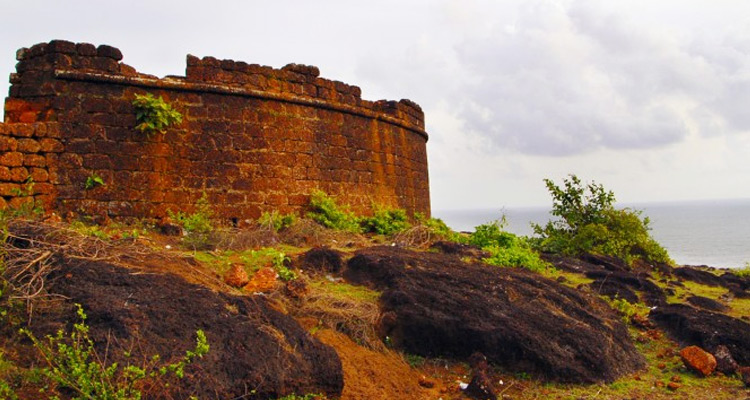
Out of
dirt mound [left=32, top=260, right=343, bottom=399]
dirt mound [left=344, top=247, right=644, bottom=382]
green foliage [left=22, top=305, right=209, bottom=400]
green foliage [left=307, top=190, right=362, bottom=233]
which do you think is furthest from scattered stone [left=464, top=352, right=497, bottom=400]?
green foliage [left=307, top=190, right=362, bottom=233]

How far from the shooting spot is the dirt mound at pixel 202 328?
383cm

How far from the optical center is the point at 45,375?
348 centimetres

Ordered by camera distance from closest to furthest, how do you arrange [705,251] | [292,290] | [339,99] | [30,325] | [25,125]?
[30,325] → [292,290] → [25,125] → [339,99] → [705,251]

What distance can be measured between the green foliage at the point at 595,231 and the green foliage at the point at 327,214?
17.6ft

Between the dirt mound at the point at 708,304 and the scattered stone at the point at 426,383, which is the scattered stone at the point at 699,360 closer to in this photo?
the scattered stone at the point at 426,383

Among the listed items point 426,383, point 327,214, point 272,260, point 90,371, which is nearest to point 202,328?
point 90,371

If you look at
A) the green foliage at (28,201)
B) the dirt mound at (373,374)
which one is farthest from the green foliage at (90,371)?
the green foliage at (28,201)

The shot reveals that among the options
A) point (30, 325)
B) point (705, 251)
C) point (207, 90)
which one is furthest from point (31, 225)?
point (705, 251)

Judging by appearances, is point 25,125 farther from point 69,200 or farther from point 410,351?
point 410,351

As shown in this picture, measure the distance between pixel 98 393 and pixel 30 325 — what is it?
0.99m

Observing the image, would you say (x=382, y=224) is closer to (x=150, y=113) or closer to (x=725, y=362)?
(x=150, y=113)

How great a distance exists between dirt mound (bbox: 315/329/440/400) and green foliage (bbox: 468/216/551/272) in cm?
377

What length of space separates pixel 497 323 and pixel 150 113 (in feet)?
18.9

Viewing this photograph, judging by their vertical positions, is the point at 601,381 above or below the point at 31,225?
below
